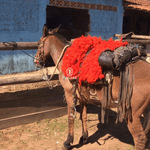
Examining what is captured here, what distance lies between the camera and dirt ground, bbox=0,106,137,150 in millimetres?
4172

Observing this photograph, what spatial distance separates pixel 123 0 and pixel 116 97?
10.9m

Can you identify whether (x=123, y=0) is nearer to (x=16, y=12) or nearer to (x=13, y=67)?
(x=16, y=12)

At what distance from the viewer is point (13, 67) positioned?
9.09 meters

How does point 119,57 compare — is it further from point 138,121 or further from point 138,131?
point 138,131

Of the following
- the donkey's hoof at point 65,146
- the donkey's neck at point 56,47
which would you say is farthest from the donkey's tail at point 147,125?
the donkey's neck at point 56,47

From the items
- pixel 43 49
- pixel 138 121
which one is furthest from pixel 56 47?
pixel 138 121

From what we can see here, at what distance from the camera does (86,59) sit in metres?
3.36

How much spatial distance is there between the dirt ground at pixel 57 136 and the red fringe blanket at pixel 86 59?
1721 mm

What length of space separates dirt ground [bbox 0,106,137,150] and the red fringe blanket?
5.65ft

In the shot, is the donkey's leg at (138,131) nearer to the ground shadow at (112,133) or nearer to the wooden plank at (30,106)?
the ground shadow at (112,133)

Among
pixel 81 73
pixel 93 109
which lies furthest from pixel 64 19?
pixel 81 73

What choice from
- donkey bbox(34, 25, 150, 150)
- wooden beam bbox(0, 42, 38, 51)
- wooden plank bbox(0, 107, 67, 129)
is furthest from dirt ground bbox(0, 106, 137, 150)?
wooden beam bbox(0, 42, 38, 51)

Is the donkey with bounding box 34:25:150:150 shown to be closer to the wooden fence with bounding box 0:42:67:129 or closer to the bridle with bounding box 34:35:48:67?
the bridle with bounding box 34:35:48:67

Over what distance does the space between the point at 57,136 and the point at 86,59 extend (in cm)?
218
